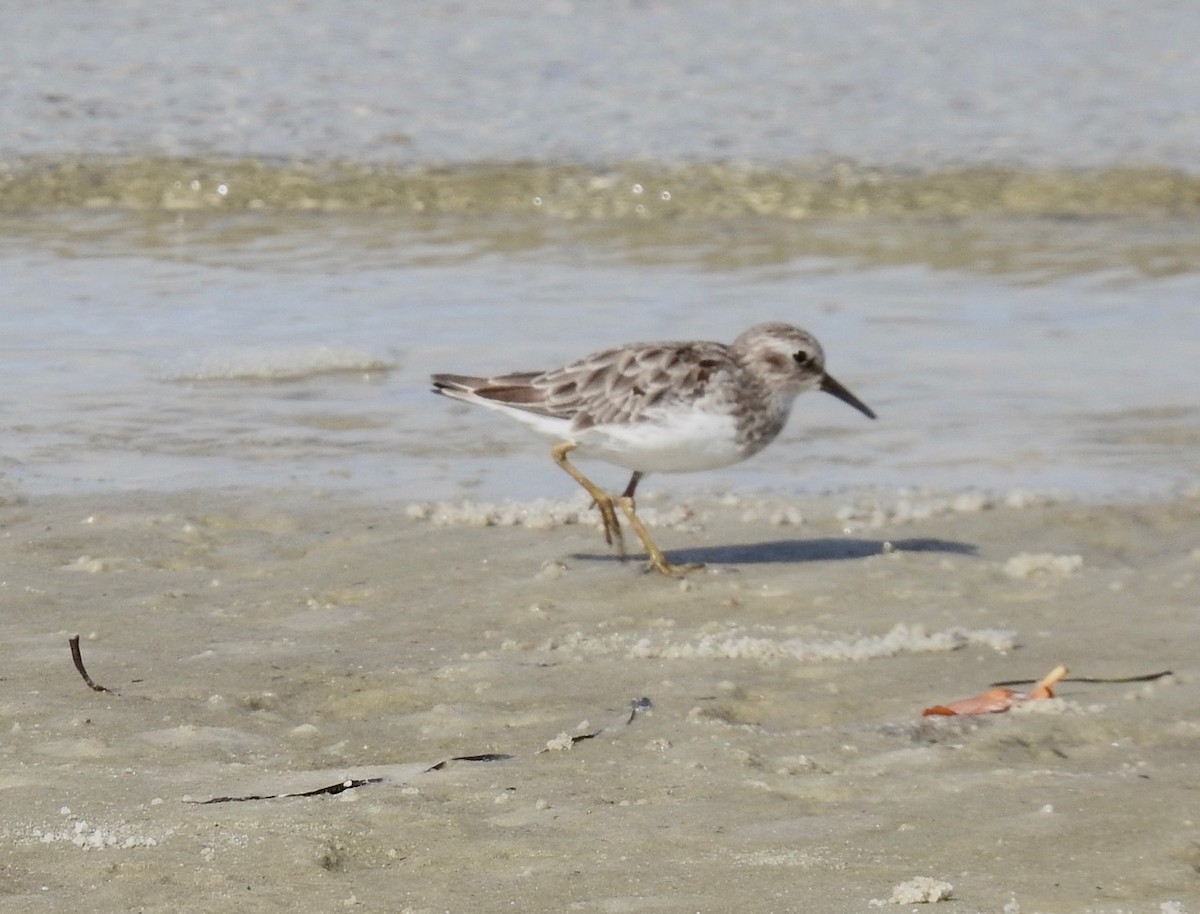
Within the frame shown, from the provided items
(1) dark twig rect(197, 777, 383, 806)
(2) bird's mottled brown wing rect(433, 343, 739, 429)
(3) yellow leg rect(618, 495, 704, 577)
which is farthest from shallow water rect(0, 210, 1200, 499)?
(1) dark twig rect(197, 777, 383, 806)

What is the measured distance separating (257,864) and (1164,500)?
4720 millimetres

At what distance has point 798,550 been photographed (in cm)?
685

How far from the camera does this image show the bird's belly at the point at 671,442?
22.3ft

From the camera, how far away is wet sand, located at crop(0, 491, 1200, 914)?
→ 12.7 feet

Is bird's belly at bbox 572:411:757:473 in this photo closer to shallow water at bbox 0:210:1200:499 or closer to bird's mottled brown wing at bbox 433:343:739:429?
bird's mottled brown wing at bbox 433:343:739:429

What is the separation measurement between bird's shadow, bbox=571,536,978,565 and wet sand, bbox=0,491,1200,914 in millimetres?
19

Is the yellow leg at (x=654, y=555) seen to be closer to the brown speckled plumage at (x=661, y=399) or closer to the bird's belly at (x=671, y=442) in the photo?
the brown speckled plumage at (x=661, y=399)

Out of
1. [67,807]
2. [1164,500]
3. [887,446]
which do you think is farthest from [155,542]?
[1164,500]

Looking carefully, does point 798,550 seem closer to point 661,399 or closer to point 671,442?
point 671,442

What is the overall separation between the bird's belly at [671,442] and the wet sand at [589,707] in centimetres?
34

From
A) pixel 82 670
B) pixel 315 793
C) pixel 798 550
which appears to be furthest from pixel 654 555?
pixel 315 793

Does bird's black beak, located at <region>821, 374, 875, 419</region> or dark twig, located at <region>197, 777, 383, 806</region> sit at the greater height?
bird's black beak, located at <region>821, 374, 875, 419</region>

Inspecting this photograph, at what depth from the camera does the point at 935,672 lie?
5480mm

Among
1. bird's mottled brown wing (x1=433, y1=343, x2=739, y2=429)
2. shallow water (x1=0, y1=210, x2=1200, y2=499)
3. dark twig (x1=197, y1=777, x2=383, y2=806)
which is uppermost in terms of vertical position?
bird's mottled brown wing (x1=433, y1=343, x2=739, y2=429)
